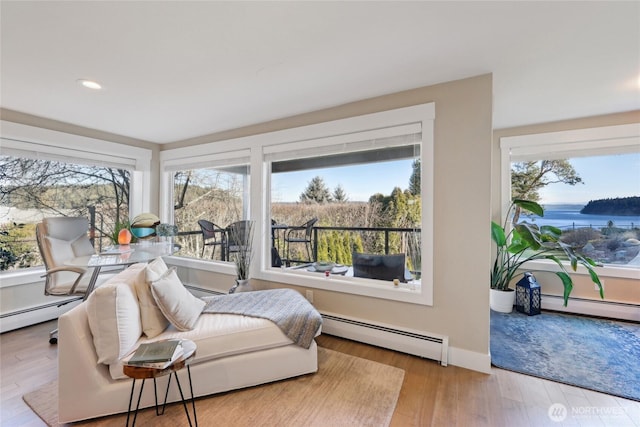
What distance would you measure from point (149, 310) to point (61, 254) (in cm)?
179

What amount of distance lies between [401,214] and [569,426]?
5.97ft

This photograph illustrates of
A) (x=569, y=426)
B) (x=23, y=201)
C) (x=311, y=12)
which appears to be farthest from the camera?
(x=23, y=201)

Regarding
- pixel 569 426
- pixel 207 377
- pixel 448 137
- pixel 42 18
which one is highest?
pixel 42 18

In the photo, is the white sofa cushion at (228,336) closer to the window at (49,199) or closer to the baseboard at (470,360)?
the baseboard at (470,360)

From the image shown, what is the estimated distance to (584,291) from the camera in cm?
332

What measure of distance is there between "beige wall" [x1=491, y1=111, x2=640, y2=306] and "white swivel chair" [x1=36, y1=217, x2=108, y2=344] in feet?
16.5

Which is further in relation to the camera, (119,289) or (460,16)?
(119,289)

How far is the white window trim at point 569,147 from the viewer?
3.12 metres

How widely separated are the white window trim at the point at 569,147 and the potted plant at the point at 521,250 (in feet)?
0.61

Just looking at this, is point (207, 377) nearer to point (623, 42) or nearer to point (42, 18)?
point (42, 18)

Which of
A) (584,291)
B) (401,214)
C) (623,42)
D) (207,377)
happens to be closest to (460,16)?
(623,42)

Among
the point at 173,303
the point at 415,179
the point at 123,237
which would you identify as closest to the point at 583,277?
the point at 415,179

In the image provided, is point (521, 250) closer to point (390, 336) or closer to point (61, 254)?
point (390, 336)

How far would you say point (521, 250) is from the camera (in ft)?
10.5
